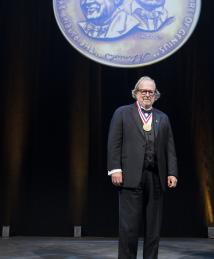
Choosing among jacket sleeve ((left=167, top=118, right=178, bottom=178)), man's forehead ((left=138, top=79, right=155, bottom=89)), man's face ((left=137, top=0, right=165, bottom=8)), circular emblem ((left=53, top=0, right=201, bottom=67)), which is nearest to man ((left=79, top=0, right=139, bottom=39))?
circular emblem ((left=53, top=0, right=201, bottom=67))

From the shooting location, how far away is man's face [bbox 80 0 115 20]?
3910 mm

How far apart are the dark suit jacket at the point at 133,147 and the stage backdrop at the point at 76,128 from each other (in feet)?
5.15

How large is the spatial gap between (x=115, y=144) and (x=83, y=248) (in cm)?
145

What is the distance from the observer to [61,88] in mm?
3910

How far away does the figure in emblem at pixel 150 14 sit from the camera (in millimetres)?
3887

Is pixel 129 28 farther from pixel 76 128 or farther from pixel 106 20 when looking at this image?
pixel 76 128

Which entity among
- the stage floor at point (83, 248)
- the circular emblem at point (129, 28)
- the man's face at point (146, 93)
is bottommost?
the stage floor at point (83, 248)

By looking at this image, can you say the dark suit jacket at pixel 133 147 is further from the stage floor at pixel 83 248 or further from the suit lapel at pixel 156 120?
the stage floor at pixel 83 248

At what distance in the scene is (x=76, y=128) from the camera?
386 cm

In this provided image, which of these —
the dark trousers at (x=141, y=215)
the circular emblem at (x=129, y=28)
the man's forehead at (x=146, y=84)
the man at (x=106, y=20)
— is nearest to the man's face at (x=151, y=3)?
the circular emblem at (x=129, y=28)

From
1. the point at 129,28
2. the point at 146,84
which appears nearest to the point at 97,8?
the point at 129,28

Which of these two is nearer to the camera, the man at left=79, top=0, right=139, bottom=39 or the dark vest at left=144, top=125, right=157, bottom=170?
the dark vest at left=144, top=125, right=157, bottom=170

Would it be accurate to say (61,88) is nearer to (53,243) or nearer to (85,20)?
(85,20)

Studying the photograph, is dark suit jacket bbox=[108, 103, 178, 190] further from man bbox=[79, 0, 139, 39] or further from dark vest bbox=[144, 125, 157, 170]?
man bbox=[79, 0, 139, 39]
